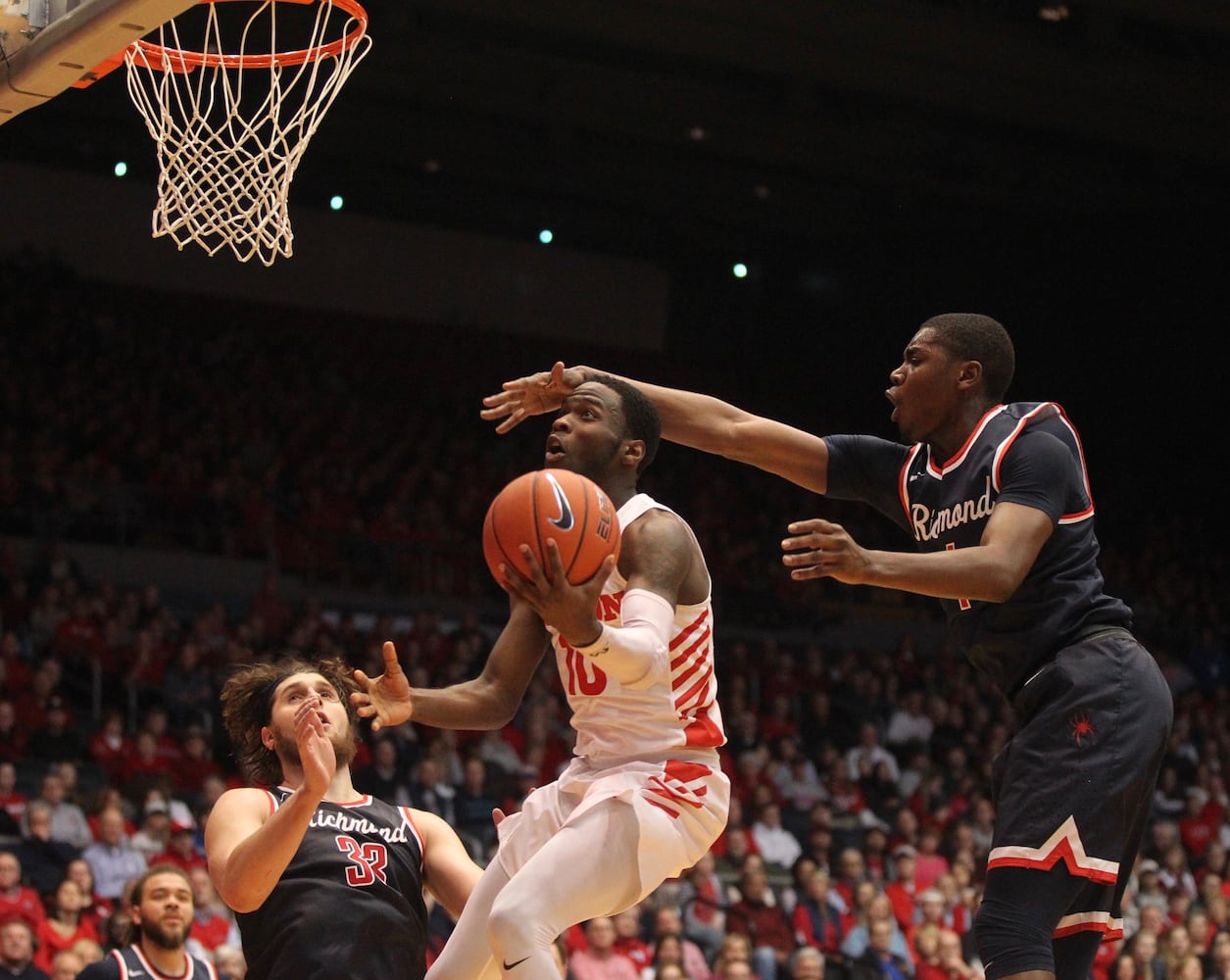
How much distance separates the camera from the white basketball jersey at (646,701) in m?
4.09

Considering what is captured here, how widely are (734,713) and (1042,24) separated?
769cm

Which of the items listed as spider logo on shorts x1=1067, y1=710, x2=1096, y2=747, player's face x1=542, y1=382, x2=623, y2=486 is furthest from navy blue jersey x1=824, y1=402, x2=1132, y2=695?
player's face x1=542, y1=382, x2=623, y2=486

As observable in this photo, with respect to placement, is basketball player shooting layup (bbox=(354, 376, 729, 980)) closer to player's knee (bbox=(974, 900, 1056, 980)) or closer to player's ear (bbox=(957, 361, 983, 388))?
player's knee (bbox=(974, 900, 1056, 980))

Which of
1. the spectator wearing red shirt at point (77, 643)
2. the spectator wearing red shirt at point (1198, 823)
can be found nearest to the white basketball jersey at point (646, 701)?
the spectator wearing red shirt at point (77, 643)

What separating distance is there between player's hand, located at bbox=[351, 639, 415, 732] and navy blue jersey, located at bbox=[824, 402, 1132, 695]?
141cm

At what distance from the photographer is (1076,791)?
4043 mm

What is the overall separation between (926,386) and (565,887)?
159cm

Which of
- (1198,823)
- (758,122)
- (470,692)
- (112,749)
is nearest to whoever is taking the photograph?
(470,692)

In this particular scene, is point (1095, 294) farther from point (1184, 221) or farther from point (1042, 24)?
point (1042, 24)

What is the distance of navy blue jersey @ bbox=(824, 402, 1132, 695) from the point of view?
4.16m

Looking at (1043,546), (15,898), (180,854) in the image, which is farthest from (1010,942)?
(180,854)

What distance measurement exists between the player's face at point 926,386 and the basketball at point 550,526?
1072 mm

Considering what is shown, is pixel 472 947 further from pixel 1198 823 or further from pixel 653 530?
pixel 1198 823

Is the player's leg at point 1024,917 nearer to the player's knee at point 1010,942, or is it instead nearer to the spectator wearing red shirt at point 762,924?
the player's knee at point 1010,942
